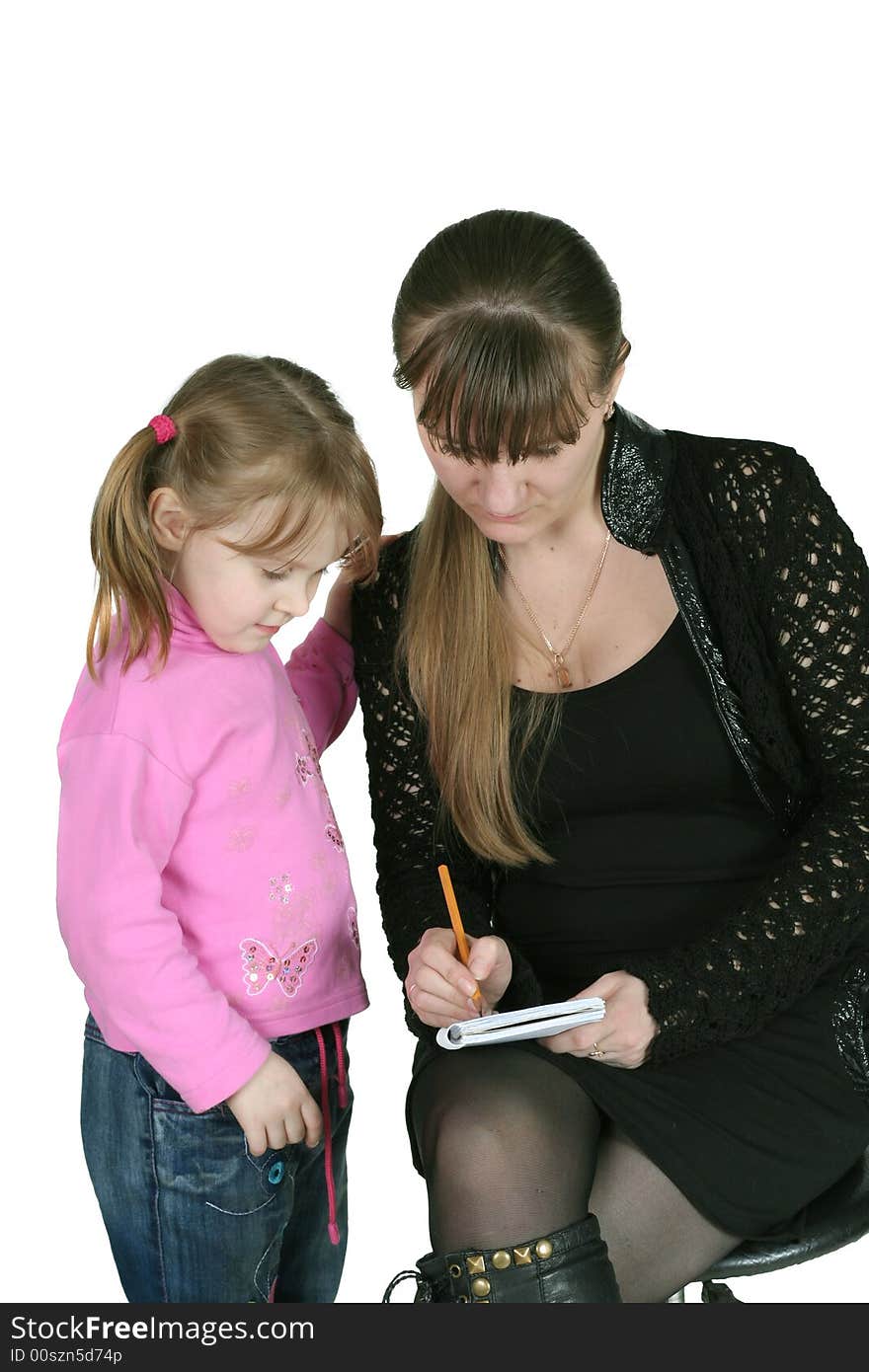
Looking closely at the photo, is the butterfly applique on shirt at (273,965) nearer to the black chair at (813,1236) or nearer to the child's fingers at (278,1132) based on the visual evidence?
the child's fingers at (278,1132)

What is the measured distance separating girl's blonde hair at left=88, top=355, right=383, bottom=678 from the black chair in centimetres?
83

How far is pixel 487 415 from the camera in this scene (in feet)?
5.41

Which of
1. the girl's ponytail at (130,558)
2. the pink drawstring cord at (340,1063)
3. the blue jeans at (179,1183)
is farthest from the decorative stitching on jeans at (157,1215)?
the girl's ponytail at (130,558)

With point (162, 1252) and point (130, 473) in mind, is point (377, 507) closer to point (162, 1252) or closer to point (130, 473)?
point (130, 473)

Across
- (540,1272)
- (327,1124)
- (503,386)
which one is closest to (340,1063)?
(327,1124)

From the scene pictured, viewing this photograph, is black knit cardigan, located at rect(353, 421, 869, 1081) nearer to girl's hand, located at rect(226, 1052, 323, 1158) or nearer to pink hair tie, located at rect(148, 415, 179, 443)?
girl's hand, located at rect(226, 1052, 323, 1158)

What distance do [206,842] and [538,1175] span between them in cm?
46

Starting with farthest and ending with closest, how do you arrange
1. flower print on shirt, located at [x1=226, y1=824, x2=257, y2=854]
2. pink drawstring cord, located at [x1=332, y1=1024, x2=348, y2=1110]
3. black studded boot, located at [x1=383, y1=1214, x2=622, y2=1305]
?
pink drawstring cord, located at [x1=332, y1=1024, x2=348, y2=1110], flower print on shirt, located at [x1=226, y1=824, x2=257, y2=854], black studded boot, located at [x1=383, y1=1214, x2=622, y2=1305]

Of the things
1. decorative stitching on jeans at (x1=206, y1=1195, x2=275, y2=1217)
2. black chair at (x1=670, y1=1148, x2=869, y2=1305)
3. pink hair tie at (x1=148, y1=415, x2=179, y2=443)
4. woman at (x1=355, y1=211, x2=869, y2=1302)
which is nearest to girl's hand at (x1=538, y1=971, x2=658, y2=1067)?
woman at (x1=355, y1=211, x2=869, y2=1302)

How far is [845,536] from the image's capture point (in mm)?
1877

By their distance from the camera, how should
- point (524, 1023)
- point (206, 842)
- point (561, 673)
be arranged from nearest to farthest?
point (524, 1023) < point (206, 842) < point (561, 673)

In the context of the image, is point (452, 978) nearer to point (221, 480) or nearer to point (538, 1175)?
point (538, 1175)

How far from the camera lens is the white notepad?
1572 millimetres

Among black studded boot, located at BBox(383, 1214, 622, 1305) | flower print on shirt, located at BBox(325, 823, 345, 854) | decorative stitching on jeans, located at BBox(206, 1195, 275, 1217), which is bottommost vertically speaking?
black studded boot, located at BBox(383, 1214, 622, 1305)
